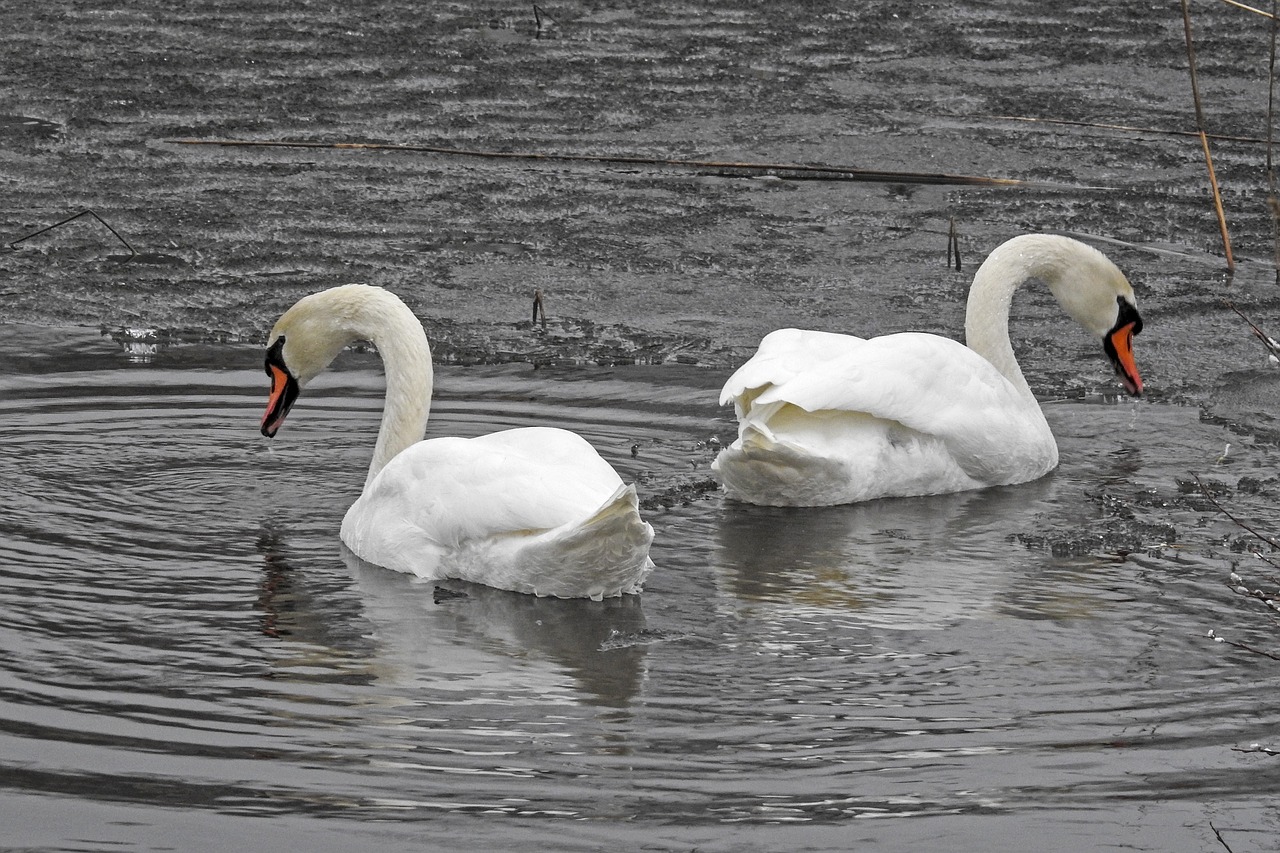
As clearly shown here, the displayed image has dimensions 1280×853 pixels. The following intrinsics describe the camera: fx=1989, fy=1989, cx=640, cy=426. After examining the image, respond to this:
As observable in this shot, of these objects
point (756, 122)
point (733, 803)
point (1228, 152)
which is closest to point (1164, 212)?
point (1228, 152)

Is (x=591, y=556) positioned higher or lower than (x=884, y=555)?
higher

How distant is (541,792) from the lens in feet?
14.1

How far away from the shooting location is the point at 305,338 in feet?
22.2

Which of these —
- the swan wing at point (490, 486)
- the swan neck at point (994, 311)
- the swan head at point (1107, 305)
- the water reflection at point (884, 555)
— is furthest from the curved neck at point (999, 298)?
the swan wing at point (490, 486)

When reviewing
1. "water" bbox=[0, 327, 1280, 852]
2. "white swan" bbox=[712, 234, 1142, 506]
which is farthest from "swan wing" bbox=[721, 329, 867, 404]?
"water" bbox=[0, 327, 1280, 852]

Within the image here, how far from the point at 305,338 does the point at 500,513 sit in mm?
1436

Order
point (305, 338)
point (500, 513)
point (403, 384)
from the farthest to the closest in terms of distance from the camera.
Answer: point (305, 338)
point (403, 384)
point (500, 513)

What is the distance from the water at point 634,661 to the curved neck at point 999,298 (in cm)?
44

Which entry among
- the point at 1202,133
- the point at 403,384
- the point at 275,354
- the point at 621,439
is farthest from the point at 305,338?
the point at 1202,133

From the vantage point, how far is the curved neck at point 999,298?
7.75 metres

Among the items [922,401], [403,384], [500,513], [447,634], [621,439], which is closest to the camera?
[447,634]

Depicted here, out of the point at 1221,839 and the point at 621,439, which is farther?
the point at 621,439

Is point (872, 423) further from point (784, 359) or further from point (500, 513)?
point (500, 513)

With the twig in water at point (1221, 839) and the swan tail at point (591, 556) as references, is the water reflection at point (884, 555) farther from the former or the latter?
the twig in water at point (1221, 839)
